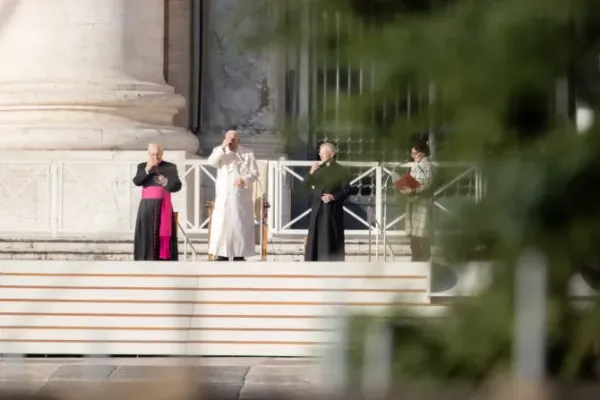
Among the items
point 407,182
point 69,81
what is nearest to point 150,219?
point 69,81

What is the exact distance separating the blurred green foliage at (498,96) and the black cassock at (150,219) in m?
10.7

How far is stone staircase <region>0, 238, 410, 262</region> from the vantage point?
1522cm

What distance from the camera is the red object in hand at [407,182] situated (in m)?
2.41

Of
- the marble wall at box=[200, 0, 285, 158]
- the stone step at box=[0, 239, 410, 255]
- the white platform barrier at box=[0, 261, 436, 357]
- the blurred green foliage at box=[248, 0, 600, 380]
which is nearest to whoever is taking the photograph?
the blurred green foliage at box=[248, 0, 600, 380]

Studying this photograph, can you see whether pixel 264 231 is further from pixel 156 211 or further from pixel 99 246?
pixel 99 246

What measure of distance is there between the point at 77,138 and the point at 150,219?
9.52ft

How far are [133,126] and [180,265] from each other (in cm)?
468

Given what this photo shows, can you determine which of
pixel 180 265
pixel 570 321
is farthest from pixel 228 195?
pixel 570 321

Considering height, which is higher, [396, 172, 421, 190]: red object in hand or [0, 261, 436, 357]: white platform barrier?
[396, 172, 421, 190]: red object in hand

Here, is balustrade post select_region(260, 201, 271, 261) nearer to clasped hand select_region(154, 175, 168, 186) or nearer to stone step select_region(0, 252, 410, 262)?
stone step select_region(0, 252, 410, 262)

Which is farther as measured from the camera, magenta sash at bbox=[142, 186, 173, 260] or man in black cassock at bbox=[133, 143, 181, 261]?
magenta sash at bbox=[142, 186, 173, 260]

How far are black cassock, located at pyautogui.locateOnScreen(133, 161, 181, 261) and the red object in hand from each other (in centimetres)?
1050

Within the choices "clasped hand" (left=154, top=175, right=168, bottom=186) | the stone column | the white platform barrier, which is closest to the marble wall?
the stone column

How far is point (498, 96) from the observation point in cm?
218
